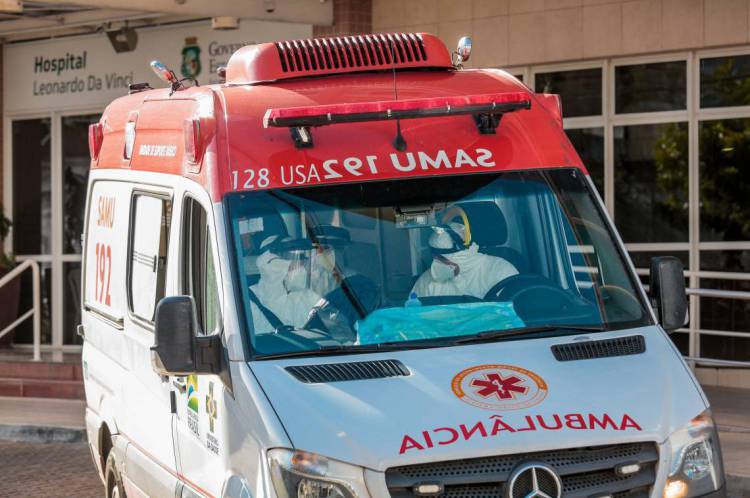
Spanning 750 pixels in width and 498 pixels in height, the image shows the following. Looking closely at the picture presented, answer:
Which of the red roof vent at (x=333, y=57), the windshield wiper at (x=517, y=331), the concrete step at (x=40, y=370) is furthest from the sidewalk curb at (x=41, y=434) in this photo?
the windshield wiper at (x=517, y=331)

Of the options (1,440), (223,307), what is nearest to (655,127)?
(1,440)

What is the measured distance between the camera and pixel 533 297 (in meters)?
5.74

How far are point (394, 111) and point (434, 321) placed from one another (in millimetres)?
891

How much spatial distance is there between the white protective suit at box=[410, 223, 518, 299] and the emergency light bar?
478 mm

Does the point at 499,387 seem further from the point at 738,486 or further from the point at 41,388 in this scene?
the point at 41,388

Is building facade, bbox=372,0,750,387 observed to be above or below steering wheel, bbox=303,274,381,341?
above

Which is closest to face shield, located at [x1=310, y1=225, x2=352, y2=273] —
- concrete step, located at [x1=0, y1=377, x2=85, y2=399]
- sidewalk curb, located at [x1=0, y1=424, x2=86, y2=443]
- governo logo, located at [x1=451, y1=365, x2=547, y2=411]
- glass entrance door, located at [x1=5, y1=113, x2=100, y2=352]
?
governo logo, located at [x1=451, y1=365, x2=547, y2=411]

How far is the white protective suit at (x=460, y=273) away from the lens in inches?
225

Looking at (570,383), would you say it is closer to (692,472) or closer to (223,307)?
(692,472)

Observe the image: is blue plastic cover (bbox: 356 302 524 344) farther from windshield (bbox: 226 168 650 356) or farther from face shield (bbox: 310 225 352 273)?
face shield (bbox: 310 225 352 273)

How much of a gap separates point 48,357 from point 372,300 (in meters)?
12.9

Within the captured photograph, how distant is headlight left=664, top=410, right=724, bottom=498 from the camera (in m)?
5.02

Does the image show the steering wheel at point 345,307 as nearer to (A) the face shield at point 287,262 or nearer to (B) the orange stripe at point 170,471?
(A) the face shield at point 287,262

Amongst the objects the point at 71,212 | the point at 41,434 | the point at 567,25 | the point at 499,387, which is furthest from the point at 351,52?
the point at 71,212
